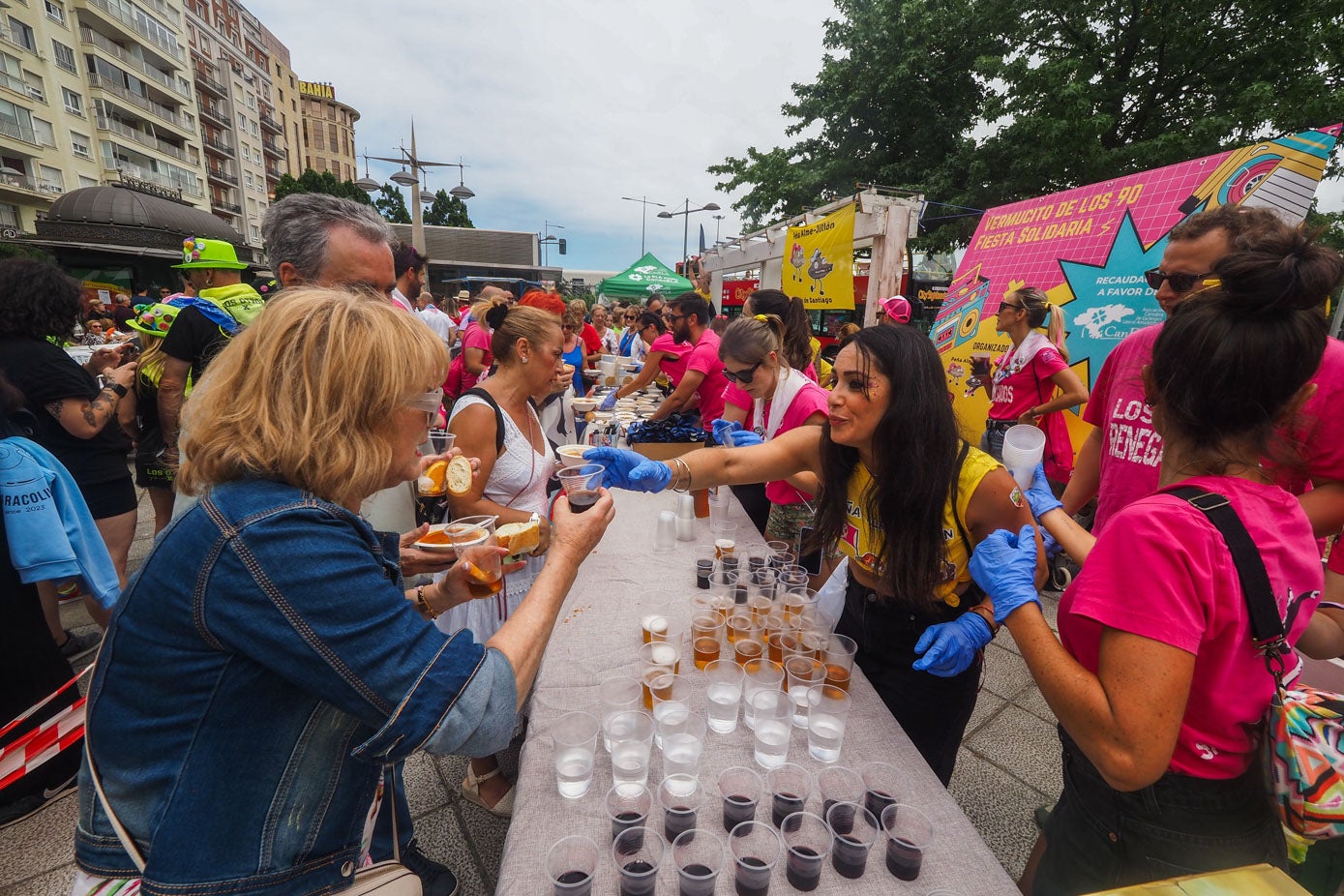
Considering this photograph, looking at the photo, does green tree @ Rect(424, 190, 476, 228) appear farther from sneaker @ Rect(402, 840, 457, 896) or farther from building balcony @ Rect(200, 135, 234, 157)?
sneaker @ Rect(402, 840, 457, 896)

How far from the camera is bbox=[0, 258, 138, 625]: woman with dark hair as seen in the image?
2760mm

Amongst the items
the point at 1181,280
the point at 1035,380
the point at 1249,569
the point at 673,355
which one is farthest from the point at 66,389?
the point at 1035,380

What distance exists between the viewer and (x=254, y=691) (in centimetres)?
100

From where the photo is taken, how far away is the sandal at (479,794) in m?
2.49

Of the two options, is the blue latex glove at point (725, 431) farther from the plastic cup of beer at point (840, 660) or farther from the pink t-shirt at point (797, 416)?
the plastic cup of beer at point (840, 660)

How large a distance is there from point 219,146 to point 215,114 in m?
2.67

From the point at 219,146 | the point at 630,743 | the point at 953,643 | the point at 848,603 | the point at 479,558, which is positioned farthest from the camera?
the point at 219,146

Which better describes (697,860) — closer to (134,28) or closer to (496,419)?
(496,419)

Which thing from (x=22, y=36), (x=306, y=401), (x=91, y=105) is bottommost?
(x=306, y=401)

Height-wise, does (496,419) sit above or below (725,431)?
above

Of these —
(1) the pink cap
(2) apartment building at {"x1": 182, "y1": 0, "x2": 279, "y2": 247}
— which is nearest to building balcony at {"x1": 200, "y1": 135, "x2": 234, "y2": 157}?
(2) apartment building at {"x1": 182, "y1": 0, "x2": 279, "y2": 247}

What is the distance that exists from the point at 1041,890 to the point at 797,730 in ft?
2.68

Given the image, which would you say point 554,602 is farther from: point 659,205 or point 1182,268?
point 659,205

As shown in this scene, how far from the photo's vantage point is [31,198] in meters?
28.0
